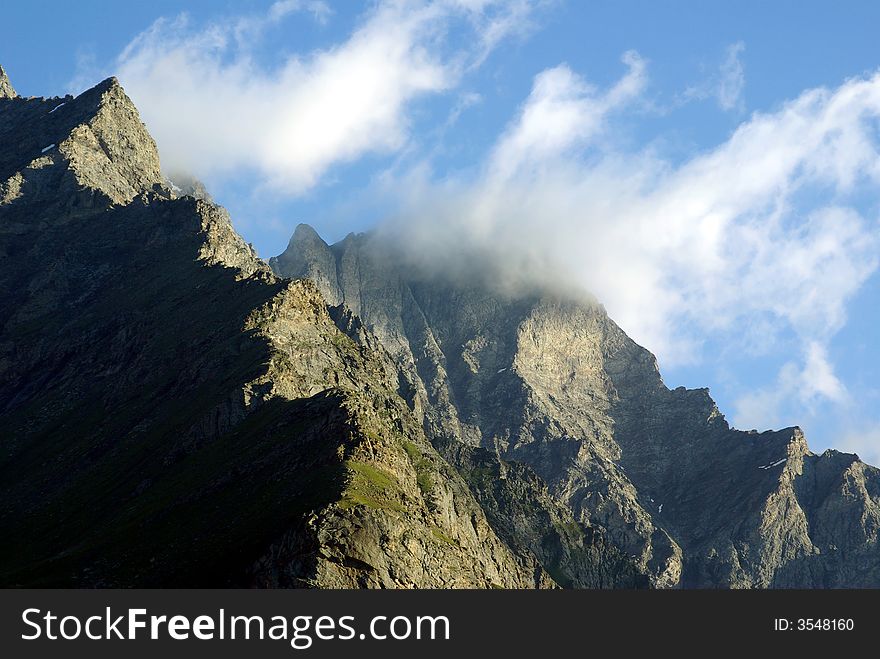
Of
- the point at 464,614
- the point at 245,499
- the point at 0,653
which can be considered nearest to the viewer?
the point at 0,653

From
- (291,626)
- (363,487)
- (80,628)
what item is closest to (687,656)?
(291,626)

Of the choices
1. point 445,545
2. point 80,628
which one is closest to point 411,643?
point 80,628

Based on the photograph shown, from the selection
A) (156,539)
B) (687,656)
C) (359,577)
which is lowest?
(687,656)

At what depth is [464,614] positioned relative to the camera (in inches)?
4368

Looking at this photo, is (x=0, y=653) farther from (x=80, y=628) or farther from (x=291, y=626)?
(x=291, y=626)

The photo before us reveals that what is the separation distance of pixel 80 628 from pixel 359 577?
2149 inches

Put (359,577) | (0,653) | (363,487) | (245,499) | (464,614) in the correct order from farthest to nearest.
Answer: (245,499), (363,487), (359,577), (464,614), (0,653)

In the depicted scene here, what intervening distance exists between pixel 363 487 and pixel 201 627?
250ft

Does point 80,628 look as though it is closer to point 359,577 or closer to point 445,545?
point 359,577

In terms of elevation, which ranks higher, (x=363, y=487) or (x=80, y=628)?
(x=363, y=487)

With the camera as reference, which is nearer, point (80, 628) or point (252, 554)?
point (80, 628)

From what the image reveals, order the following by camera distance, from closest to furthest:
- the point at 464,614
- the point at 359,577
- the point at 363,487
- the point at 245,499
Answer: the point at 464,614
the point at 359,577
the point at 363,487
the point at 245,499

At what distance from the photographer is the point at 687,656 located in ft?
348

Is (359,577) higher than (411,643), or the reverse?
(359,577)
